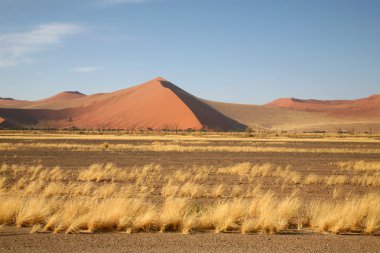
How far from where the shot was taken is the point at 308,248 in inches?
276

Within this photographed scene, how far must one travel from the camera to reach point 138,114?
5423 inches

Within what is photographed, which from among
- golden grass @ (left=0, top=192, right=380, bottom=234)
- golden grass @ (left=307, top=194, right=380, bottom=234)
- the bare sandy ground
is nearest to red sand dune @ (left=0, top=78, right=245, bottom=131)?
golden grass @ (left=307, top=194, right=380, bottom=234)

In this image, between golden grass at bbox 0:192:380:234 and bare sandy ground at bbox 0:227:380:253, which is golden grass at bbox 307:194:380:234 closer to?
golden grass at bbox 0:192:380:234

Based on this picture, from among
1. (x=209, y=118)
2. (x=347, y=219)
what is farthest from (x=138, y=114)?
(x=347, y=219)

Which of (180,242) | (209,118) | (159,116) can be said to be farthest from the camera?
(209,118)

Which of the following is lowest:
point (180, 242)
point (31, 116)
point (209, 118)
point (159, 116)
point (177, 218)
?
point (180, 242)

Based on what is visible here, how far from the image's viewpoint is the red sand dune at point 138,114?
5108 inches

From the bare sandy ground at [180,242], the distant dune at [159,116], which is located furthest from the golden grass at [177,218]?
the distant dune at [159,116]

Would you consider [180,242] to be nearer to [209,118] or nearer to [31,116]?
[209,118]

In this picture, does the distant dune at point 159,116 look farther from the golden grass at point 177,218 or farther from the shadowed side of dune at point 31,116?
the golden grass at point 177,218

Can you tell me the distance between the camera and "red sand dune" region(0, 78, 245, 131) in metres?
130

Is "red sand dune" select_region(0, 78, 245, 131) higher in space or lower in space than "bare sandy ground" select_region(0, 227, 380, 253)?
higher

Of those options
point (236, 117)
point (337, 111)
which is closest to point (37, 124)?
point (236, 117)

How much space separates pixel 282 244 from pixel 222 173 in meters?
13.2
